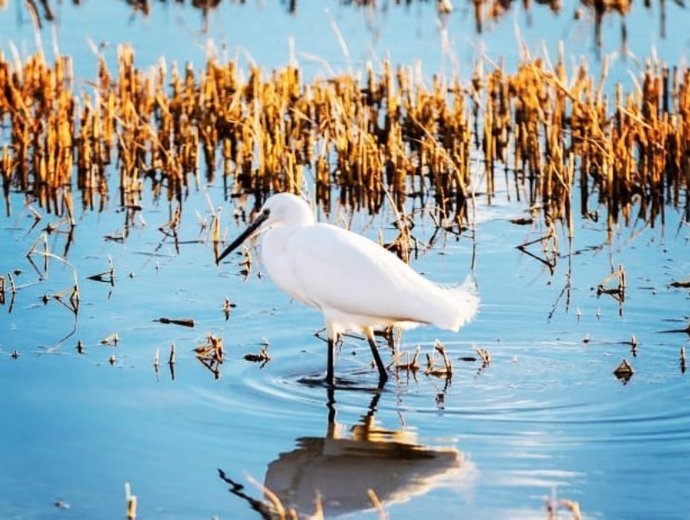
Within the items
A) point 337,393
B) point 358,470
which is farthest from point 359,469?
point 337,393

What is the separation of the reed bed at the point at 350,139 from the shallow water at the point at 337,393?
0.46 meters

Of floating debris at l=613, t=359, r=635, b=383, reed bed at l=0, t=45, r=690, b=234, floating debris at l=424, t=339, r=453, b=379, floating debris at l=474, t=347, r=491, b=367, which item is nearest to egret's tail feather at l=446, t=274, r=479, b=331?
floating debris at l=424, t=339, r=453, b=379

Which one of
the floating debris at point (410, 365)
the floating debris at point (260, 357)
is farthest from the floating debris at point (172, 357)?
the floating debris at point (410, 365)

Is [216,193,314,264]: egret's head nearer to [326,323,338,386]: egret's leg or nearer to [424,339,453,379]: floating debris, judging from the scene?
[326,323,338,386]: egret's leg

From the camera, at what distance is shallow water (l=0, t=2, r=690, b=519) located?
5.48 m

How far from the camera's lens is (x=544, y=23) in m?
16.8

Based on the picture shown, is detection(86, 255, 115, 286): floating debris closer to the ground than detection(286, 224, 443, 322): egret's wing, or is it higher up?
closer to the ground

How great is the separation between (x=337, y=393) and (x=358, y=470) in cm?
97

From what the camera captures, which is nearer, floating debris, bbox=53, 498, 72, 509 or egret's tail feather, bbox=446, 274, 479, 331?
floating debris, bbox=53, 498, 72, 509

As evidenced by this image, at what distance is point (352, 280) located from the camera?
6699 millimetres

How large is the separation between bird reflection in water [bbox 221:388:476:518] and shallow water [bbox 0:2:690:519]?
0.5 inches

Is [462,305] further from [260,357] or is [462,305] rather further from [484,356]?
[260,357]

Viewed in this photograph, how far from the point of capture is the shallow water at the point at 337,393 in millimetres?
5484

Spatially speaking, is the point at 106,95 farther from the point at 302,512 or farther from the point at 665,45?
the point at 302,512
